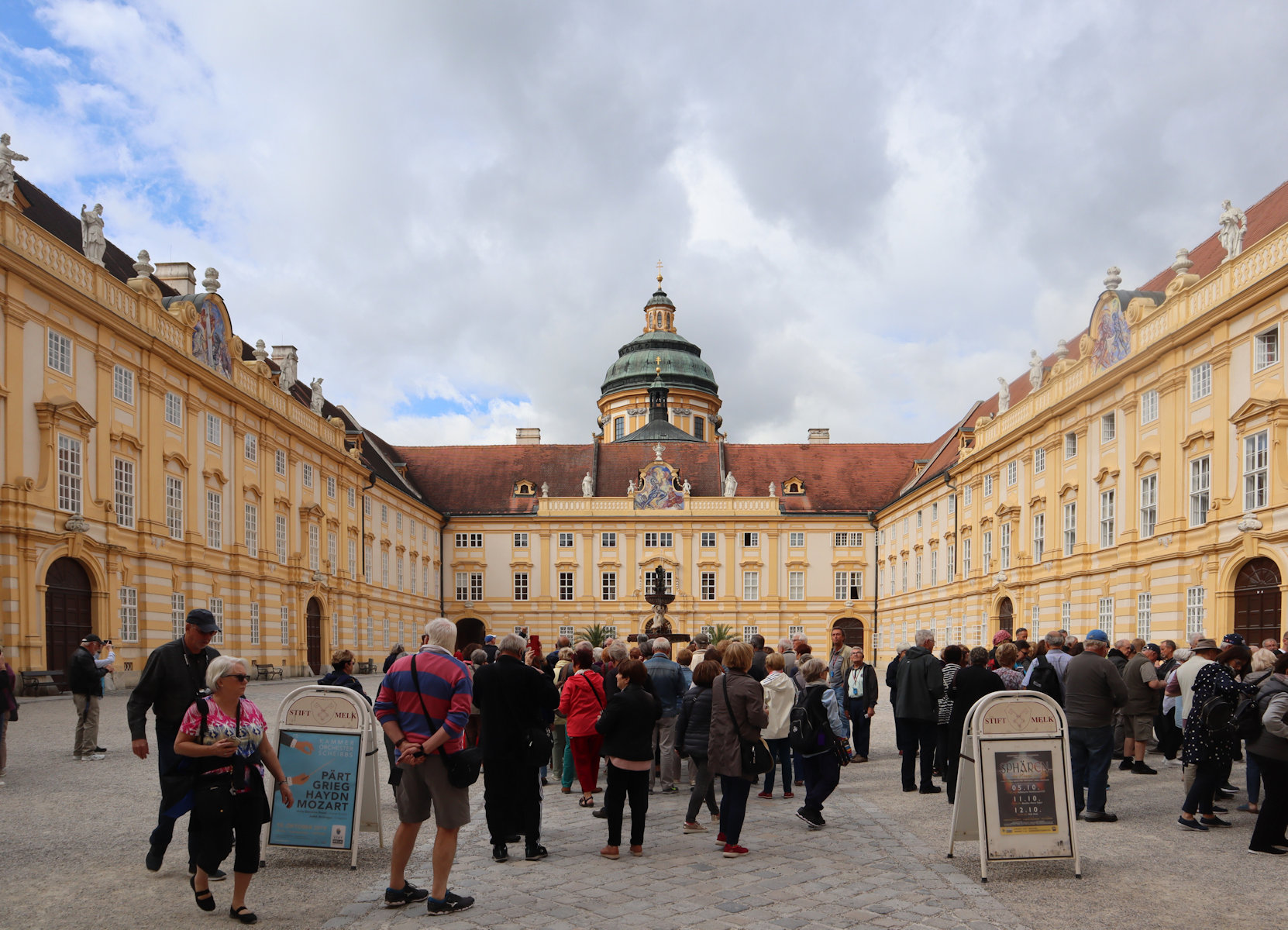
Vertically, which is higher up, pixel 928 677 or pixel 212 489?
pixel 212 489

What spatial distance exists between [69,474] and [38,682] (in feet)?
16.0

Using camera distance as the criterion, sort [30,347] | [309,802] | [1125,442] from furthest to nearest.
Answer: [1125,442] → [30,347] → [309,802]

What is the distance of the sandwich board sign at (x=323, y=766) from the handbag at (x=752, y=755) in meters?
2.92

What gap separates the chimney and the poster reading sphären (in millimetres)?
33104

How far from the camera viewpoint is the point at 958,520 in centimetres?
4416

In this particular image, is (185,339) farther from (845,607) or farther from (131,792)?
(845,607)

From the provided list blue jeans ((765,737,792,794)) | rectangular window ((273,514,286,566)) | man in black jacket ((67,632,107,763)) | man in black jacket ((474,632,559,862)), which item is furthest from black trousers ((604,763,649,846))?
rectangular window ((273,514,286,566))

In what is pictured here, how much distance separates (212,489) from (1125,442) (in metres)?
26.4

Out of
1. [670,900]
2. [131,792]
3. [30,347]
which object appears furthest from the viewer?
[30,347]

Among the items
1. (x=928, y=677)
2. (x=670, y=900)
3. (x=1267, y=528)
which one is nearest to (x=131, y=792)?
(x=670, y=900)

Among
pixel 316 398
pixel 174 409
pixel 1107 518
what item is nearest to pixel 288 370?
pixel 316 398

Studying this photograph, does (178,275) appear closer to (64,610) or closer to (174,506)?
(174,506)

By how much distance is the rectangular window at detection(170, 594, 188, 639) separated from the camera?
29.4 m

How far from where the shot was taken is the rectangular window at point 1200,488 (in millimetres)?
24922
